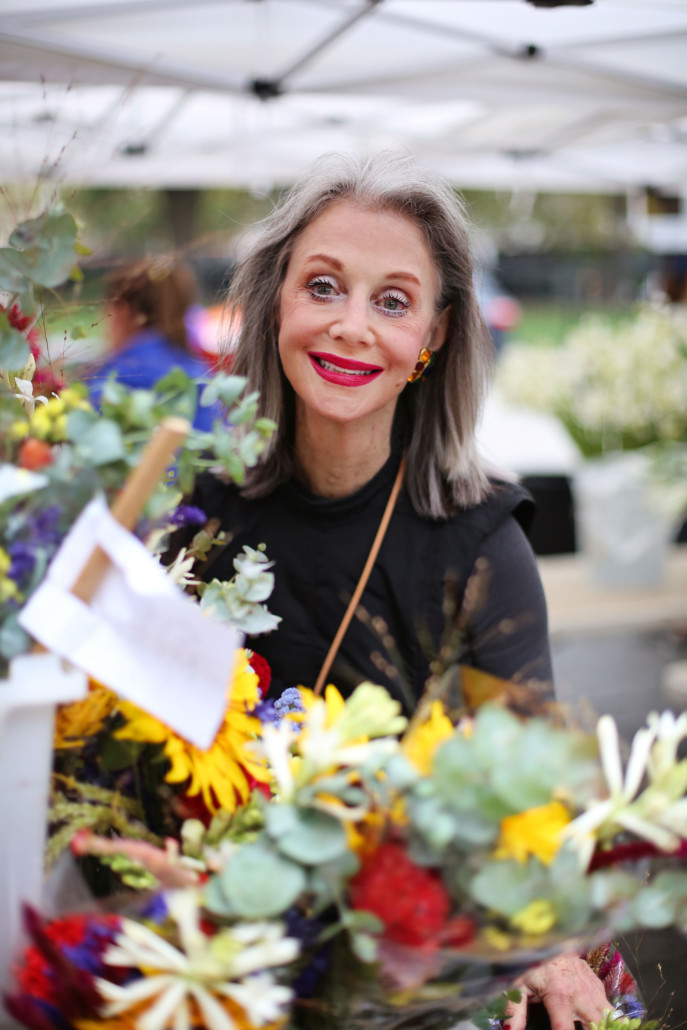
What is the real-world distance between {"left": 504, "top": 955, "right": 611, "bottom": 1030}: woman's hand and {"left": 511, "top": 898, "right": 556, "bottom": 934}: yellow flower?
487 millimetres


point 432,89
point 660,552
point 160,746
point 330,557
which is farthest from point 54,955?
point 432,89

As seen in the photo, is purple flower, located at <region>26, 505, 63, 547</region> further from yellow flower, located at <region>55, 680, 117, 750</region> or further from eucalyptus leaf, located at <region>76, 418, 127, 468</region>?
yellow flower, located at <region>55, 680, 117, 750</region>

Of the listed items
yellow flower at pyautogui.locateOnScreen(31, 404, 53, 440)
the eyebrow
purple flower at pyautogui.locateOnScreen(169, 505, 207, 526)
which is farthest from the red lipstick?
yellow flower at pyautogui.locateOnScreen(31, 404, 53, 440)

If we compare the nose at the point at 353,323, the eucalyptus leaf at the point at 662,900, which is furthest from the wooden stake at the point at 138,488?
the nose at the point at 353,323

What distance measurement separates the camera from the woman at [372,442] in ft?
4.36

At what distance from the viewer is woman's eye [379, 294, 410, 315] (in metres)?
1.33

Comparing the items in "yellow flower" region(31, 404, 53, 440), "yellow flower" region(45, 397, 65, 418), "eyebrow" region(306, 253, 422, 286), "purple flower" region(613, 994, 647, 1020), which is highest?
"eyebrow" region(306, 253, 422, 286)

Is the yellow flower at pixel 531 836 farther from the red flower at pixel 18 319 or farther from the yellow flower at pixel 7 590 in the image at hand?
the red flower at pixel 18 319

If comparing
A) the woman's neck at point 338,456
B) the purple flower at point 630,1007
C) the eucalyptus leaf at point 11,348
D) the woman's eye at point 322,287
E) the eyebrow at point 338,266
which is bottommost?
the purple flower at point 630,1007

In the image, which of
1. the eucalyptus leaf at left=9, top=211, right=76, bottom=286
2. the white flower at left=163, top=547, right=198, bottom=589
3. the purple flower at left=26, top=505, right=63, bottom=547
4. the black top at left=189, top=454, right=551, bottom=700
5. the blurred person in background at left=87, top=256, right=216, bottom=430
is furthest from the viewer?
the blurred person in background at left=87, top=256, right=216, bottom=430

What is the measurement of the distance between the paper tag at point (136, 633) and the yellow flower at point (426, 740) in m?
0.14

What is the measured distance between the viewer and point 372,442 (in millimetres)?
1501

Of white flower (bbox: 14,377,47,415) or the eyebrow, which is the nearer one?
white flower (bbox: 14,377,47,415)

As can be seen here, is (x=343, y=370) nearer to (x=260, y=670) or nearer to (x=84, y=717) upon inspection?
(x=260, y=670)
